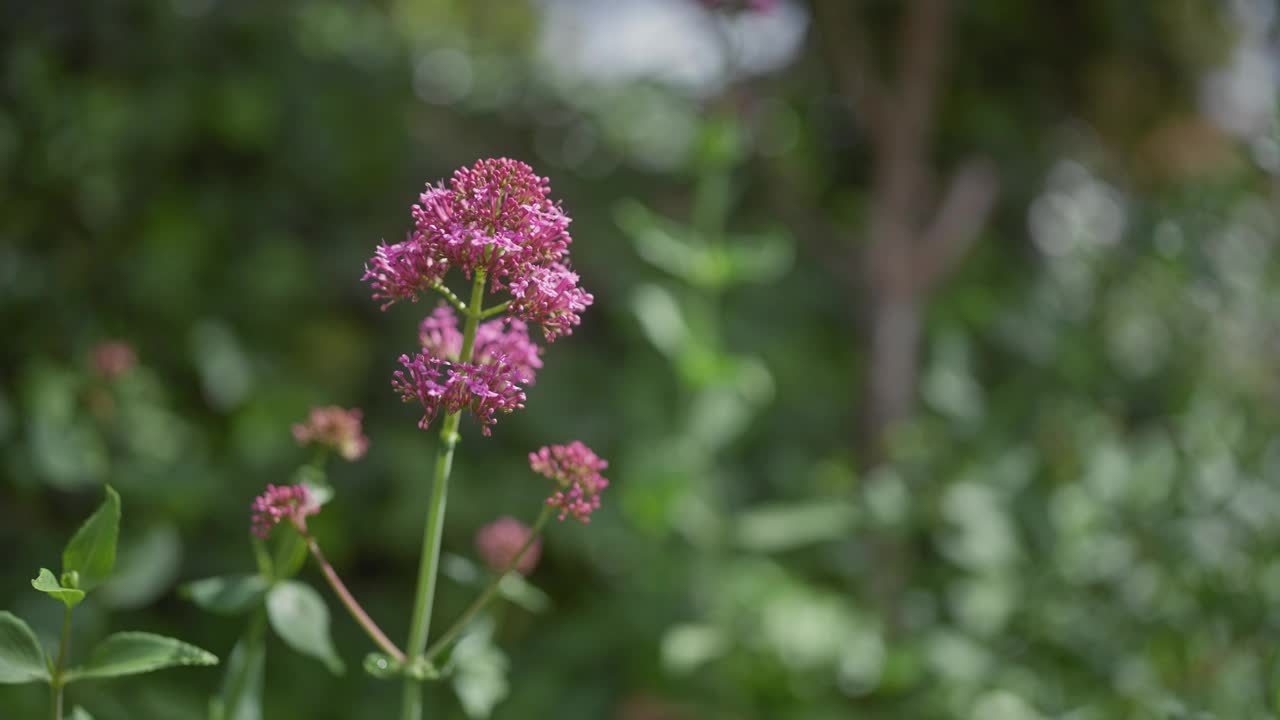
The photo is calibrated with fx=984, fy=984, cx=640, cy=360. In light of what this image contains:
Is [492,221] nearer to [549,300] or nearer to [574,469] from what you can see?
[549,300]

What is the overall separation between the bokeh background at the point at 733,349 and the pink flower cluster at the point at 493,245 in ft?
1.23

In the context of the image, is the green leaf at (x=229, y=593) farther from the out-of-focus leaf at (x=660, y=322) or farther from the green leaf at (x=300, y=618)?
the out-of-focus leaf at (x=660, y=322)

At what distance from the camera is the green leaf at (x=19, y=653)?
1.96 ft

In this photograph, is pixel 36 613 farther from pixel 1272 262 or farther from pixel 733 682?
pixel 1272 262

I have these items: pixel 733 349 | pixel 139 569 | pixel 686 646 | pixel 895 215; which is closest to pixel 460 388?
pixel 139 569

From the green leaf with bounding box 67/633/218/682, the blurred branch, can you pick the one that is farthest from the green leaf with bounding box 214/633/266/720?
Result: the blurred branch

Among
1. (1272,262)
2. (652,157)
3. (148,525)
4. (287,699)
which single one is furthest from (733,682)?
(652,157)

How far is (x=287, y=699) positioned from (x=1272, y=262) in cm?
192

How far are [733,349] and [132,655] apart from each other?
5.44 feet

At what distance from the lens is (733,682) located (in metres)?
1.66

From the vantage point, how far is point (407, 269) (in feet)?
→ 1.95

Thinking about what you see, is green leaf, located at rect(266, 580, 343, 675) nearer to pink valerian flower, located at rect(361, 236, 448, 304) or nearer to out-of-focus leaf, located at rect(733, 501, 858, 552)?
pink valerian flower, located at rect(361, 236, 448, 304)

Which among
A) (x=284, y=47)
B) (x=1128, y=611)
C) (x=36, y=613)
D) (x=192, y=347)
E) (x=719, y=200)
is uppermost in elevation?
(x=284, y=47)

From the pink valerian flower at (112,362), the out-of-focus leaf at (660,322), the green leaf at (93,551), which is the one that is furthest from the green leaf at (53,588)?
the out-of-focus leaf at (660,322)
